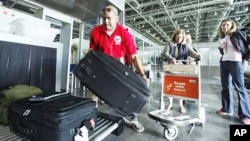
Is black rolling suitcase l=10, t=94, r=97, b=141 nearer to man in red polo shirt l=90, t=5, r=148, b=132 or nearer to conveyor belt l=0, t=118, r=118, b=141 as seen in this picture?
conveyor belt l=0, t=118, r=118, b=141

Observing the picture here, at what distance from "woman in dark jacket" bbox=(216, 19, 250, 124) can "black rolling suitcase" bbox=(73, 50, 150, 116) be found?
1.87m

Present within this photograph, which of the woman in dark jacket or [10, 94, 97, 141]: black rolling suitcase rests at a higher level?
the woman in dark jacket

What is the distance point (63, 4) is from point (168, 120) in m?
2.77

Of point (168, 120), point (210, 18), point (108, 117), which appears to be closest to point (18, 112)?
point (108, 117)

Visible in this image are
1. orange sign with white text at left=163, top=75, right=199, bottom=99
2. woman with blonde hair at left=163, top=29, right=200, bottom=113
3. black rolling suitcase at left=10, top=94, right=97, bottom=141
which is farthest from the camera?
woman with blonde hair at left=163, top=29, right=200, bottom=113

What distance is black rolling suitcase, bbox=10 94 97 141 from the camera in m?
0.80

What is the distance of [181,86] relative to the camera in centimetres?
206

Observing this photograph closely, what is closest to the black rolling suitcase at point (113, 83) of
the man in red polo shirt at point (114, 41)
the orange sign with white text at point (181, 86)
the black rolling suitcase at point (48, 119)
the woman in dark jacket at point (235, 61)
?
the black rolling suitcase at point (48, 119)

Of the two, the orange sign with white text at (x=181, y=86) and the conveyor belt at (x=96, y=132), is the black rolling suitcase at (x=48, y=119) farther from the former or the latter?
the orange sign with white text at (x=181, y=86)

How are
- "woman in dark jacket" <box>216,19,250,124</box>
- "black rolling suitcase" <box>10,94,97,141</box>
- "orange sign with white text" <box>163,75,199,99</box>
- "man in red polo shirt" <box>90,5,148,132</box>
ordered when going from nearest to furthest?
"black rolling suitcase" <box>10,94,97,141</box> < "man in red polo shirt" <box>90,5,148,132</box> < "orange sign with white text" <box>163,75,199,99</box> < "woman in dark jacket" <box>216,19,250,124</box>

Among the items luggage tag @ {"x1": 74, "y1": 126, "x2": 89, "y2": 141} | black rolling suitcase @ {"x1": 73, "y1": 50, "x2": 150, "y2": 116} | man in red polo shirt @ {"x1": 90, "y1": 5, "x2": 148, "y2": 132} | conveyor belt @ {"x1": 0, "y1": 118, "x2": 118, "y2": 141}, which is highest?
man in red polo shirt @ {"x1": 90, "y1": 5, "x2": 148, "y2": 132}

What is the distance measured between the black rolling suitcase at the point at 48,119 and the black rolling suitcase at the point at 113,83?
0.54ft

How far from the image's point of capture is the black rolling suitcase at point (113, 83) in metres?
0.89

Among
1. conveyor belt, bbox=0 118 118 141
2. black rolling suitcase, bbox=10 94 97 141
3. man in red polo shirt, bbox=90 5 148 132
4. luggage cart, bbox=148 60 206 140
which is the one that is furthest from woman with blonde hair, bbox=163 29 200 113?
black rolling suitcase, bbox=10 94 97 141
